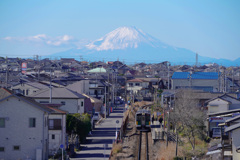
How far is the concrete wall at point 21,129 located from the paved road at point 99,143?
179 centimetres

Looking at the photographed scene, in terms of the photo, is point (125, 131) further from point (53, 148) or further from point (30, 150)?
point (30, 150)

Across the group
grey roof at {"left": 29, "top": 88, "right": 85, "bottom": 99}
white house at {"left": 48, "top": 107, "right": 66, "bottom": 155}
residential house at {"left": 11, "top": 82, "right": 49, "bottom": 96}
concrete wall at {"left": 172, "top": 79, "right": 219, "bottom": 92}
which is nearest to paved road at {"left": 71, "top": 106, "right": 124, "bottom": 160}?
white house at {"left": 48, "top": 107, "right": 66, "bottom": 155}

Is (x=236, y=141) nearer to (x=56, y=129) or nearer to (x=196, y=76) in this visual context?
(x=56, y=129)

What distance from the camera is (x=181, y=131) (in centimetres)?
2283

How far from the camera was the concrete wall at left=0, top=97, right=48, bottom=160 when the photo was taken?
616 inches

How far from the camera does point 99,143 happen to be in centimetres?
1941

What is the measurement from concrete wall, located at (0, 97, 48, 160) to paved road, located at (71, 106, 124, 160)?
1786mm

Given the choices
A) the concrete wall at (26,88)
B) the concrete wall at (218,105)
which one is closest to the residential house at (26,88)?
the concrete wall at (26,88)

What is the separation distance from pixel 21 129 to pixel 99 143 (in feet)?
15.7

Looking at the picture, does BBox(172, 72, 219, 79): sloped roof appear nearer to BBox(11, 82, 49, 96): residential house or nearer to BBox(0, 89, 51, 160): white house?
BBox(11, 82, 49, 96): residential house

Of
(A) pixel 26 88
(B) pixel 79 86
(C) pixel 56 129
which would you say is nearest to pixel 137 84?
(B) pixel 79 86

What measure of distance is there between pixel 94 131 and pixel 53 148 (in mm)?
6973

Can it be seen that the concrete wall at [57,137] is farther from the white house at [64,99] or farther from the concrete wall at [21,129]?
the white house at [64,99]

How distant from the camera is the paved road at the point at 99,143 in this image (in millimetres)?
16170
